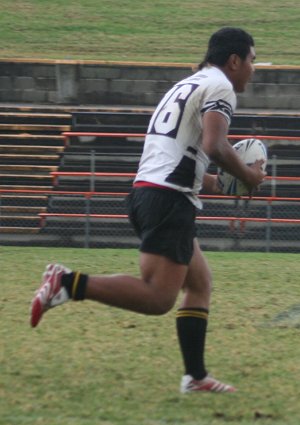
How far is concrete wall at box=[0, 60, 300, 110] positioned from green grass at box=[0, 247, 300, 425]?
1179 cm

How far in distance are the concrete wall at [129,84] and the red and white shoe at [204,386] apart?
15.6 meters

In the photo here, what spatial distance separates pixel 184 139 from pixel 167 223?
416 millimetres

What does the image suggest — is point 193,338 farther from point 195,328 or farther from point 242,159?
point 242,159

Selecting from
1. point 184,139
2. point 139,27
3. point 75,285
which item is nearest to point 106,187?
point 139,27

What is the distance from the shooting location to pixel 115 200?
17.4m

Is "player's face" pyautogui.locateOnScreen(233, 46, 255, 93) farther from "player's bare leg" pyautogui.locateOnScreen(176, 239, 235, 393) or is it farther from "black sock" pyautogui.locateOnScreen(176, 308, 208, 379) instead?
"black sock" pyautogui.locateOnScreen(176, 308, 208, 379)

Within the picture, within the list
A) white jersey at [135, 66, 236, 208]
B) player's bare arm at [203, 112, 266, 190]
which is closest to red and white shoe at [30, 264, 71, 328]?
white jersey at [135, 66, 236, 208]

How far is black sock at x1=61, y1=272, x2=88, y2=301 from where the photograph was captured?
5414 millimetres

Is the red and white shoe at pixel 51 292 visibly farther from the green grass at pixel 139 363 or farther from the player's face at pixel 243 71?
the player's face at pixel 243 71

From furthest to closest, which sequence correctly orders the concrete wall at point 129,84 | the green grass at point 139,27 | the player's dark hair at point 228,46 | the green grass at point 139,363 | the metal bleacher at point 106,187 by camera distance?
1. the green grass at point 139,27
2. the concrete wall at point 129,84
3. the metal bleacher at point 106,187
4. the player's dark hair at point 228,46
5. the green grass at point 139,363

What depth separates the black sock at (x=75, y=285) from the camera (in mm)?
5414

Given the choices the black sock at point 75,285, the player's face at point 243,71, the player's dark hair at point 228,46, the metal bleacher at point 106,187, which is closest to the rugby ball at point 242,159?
the player's face at point 243,71

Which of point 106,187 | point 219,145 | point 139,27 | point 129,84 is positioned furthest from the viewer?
point 139,27

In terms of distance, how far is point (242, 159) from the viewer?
568 cm
